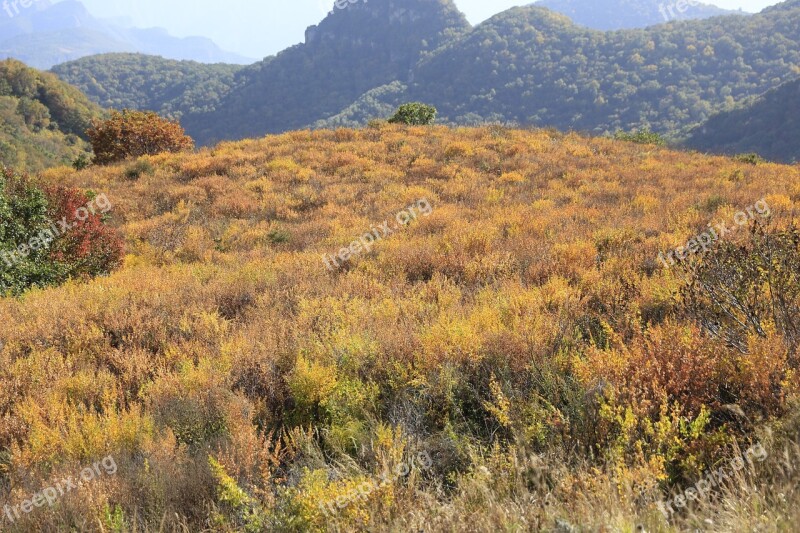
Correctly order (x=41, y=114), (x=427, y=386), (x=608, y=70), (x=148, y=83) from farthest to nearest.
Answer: (x=148, y=83) → (x=608, y=70) → (x=41, y=114) → (x=427, y=386)

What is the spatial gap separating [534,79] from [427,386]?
148 meters

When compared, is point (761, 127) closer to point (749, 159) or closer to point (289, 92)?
point (749, 159)

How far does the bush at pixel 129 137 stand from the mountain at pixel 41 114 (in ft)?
184

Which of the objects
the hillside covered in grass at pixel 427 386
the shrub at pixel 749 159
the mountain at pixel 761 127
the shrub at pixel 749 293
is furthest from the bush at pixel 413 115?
the mountain at pixel 761 127

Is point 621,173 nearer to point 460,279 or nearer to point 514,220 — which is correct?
point 514,220

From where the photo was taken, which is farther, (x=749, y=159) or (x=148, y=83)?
(x=148, y=83)

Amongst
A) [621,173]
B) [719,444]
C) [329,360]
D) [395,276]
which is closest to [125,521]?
[329,360]

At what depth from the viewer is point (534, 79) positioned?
13188cm

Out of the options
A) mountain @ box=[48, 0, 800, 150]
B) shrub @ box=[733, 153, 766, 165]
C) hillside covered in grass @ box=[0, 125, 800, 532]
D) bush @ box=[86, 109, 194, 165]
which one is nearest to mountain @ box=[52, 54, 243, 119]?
mountain @ box=[48, 0, 800, 150]

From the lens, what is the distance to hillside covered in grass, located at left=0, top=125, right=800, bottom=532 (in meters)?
2.28

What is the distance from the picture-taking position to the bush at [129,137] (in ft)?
66.3

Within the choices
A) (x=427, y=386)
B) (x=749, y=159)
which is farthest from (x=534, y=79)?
(x=427, y=386)

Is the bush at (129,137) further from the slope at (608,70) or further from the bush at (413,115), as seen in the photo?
the slope at (608,70)

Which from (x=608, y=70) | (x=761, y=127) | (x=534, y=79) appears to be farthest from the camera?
(x=534, y=79)
